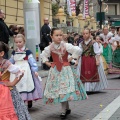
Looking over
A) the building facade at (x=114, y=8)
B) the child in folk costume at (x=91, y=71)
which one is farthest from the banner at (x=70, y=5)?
the building facade at (x=114, y=8)

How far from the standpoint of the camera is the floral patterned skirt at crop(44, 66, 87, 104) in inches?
277

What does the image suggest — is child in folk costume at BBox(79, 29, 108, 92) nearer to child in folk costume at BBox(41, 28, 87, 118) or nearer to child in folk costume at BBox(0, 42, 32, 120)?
child in folk costume at BBox(41, 28, 87, 118)

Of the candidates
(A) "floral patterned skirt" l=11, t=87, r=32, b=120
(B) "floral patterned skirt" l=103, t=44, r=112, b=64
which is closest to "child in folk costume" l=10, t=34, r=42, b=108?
(A) "floral patterned skirt" l=11, t=87, r=32, b=120

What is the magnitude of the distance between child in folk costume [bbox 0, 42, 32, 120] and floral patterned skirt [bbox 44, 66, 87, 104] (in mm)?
1551

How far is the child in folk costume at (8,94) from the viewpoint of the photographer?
5.09 m

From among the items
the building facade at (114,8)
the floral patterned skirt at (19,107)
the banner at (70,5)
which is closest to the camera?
the floral patterned skirt at (19,107)

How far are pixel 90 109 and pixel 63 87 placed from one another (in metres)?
1.12

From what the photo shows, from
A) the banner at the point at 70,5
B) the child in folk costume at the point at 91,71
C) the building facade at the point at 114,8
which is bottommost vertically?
the child in folk costume at the point at 91,71

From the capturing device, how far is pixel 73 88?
7078 mm

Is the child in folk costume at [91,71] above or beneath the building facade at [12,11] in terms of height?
beneath

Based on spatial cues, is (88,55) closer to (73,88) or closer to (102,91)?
(102,91)

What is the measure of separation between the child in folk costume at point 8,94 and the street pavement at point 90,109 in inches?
67.5

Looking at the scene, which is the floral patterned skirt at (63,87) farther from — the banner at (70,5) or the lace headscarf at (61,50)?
the banner at (70,5)

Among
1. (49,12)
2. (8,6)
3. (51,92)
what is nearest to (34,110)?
(51,92)
